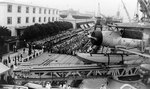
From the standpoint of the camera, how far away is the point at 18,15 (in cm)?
3619

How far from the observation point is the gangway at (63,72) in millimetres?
12594

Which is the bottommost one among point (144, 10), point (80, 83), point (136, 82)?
point (80, 83)

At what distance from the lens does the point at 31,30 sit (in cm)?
3434

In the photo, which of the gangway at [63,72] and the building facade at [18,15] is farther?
the building facade at [18,15]

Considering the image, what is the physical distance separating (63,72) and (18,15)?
25.4 m

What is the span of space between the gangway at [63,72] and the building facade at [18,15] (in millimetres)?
21256

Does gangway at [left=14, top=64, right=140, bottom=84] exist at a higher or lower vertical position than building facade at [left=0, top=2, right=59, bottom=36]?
lower

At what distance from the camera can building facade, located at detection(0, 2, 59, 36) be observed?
32.5m

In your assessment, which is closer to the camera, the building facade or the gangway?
the gangway

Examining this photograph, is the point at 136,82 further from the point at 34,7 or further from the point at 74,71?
the point at 34,7

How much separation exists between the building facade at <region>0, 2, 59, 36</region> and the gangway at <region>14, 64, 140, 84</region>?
21256 millimetres

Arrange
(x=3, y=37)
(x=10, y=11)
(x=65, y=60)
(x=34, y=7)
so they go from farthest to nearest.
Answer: (x=34, y=7), (x=10, y=11), (x=3, y=37), (x=65, y=60)

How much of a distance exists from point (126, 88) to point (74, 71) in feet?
11.2

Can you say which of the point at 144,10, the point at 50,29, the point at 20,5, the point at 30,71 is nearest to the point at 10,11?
the point at 20,5
